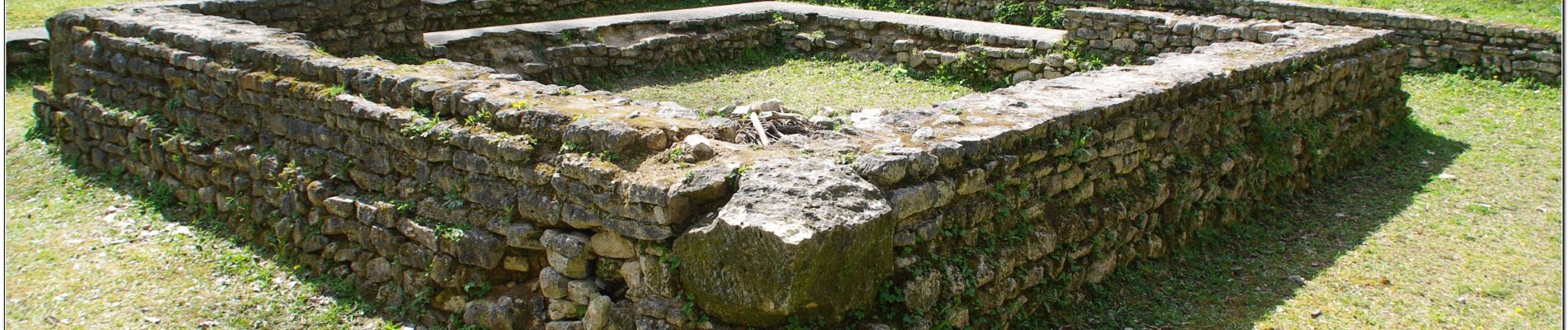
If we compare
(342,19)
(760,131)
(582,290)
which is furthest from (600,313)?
(342,19)

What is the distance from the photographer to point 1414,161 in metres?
8.71

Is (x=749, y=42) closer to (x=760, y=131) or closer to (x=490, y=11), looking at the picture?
(x=490, y=11)

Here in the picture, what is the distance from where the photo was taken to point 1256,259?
6.76 m

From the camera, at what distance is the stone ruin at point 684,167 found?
480cm

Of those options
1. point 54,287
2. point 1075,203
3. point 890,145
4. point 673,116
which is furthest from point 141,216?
point 1075,203

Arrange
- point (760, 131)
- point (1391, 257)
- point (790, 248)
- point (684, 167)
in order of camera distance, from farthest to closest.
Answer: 1. point (1391, 257)
2. point (760, 131)
3. point (684, 167)
4. point (790, 248)

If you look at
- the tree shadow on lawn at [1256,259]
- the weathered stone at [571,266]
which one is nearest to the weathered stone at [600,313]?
the weathered stone at [571,266]

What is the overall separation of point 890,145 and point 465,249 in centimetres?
201

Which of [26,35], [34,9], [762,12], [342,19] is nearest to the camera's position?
[342,19]

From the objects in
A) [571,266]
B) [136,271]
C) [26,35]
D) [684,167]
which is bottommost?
[136,271]

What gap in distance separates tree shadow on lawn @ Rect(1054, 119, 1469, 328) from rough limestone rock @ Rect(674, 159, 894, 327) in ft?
4.92

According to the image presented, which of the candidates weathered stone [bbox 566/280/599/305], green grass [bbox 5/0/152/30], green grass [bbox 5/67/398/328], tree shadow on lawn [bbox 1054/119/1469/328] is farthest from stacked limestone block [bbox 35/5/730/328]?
green grass [bbox 5/0/152/30]

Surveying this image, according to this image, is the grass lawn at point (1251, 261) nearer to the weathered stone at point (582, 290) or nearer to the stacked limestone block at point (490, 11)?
the weathered stone at point (582, 290)

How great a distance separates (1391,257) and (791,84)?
229 inches
